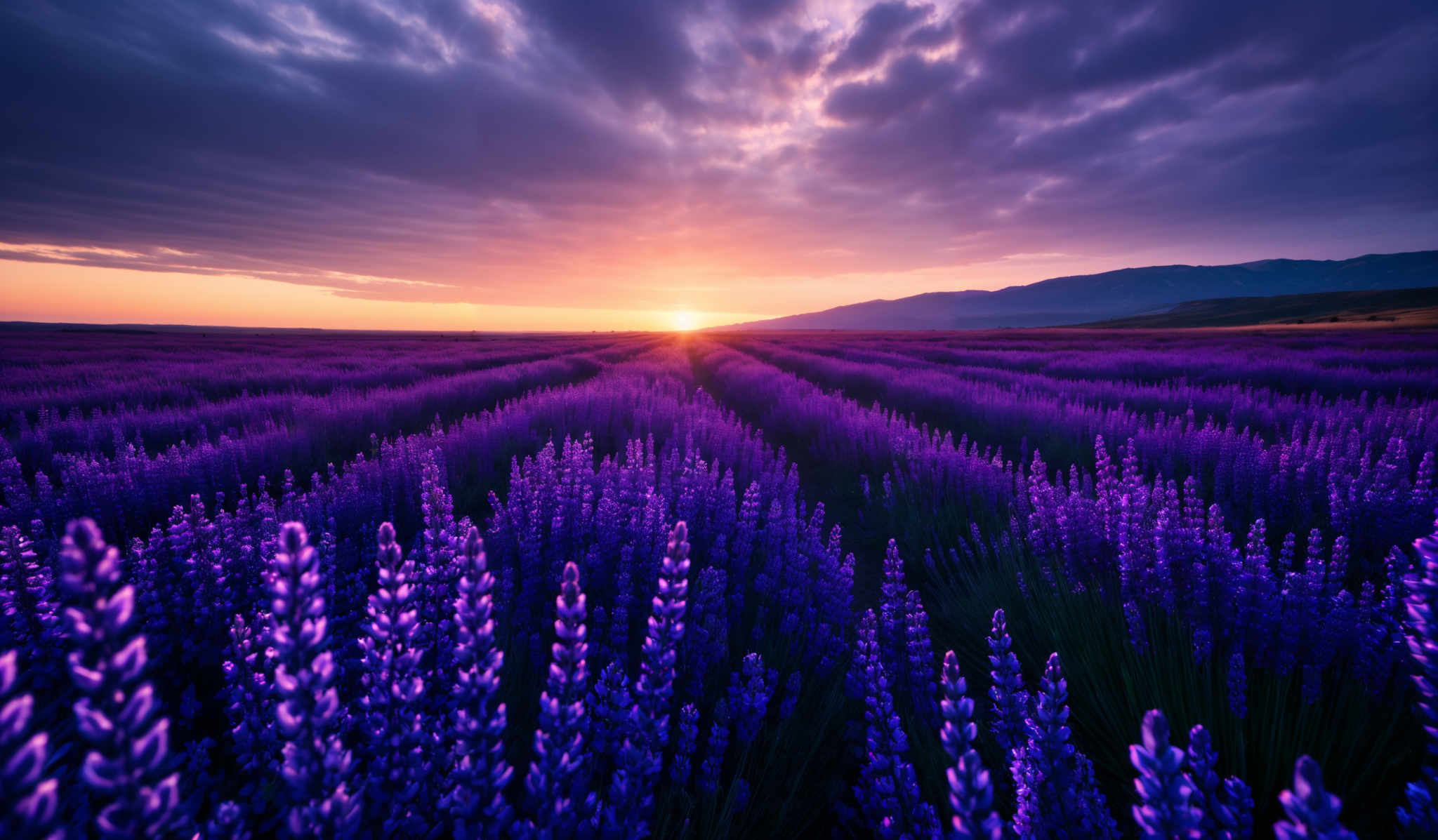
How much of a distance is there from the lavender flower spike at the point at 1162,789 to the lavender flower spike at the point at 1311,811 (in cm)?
9

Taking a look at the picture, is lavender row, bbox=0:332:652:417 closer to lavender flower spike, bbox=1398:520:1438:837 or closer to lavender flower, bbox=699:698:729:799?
lavender flower, bbox=699:698:729:799

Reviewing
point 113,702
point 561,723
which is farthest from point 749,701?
point 113,702

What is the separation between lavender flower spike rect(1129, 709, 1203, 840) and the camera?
2.22ft

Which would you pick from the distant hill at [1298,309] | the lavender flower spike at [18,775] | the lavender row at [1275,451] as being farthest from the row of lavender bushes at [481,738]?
the distant hill at [1298,309]

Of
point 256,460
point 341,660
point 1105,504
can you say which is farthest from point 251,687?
point 256,460

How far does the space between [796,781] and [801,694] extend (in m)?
0.44

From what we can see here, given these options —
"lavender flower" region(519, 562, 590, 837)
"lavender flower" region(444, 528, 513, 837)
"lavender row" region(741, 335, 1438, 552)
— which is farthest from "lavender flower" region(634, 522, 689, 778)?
"lavender row" region(741, 335, 1438, 552)

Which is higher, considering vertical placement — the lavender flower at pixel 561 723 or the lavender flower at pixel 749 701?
the lavender flower at pixel 561 723

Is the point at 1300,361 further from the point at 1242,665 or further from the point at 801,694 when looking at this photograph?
the point at 801,694

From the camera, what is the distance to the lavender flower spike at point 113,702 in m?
0.51

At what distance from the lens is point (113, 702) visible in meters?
0.55

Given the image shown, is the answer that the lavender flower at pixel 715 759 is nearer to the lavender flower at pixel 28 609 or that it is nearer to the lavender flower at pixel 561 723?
the lavender flower at pixel 561 723

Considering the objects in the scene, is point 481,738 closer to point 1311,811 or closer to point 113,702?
point 113,702

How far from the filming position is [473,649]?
2.83 feet
